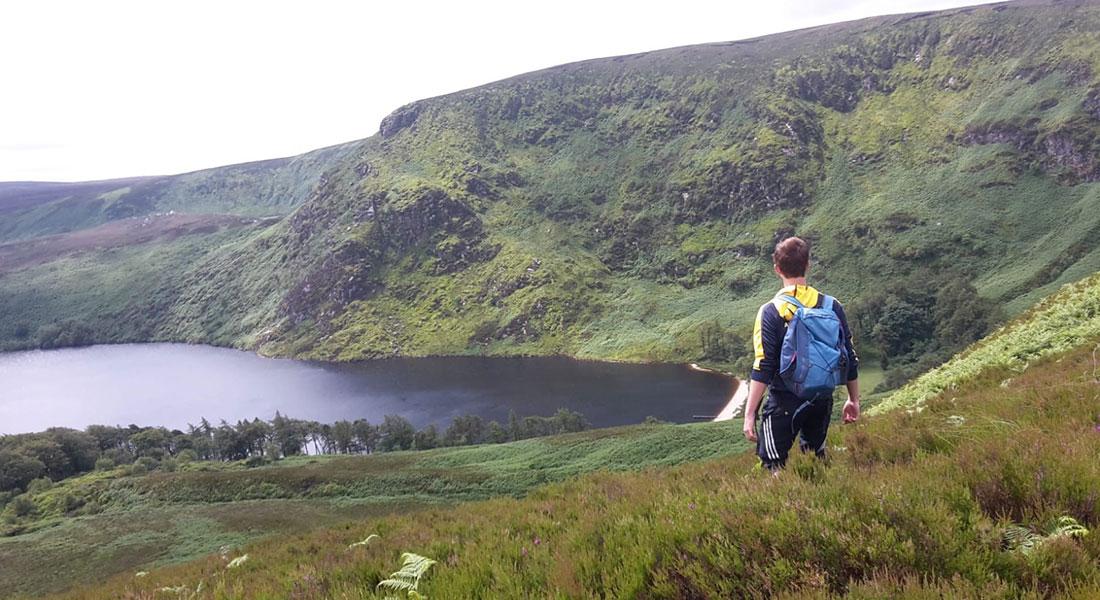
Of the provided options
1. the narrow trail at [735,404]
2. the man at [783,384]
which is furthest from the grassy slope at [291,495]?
the narrow trail at [735,404]

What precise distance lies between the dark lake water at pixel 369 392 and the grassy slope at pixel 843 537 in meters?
89.8

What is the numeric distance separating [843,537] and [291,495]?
43.0 metres

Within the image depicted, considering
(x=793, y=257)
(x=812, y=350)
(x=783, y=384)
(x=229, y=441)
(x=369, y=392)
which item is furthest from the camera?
(x=369, y=392)

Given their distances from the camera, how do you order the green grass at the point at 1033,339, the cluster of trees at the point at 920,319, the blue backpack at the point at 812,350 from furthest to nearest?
the cluster of trees at the point at 920,319, the green grass at the point at 1033,339, the blue backpack at the point at 812,350

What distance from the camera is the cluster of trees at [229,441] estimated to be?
75.6 meters

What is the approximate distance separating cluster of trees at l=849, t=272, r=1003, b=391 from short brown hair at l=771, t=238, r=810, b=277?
99221 mm

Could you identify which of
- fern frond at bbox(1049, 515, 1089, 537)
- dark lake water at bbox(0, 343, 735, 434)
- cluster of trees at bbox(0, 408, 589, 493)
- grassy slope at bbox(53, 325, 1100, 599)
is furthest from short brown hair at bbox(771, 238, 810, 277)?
dark lake water at bbox(0, 343, 735, 434)

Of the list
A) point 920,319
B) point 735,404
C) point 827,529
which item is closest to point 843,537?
point 827,529

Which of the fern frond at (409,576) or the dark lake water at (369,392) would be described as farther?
the dark lake water at (369,392)

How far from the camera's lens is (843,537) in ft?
14.1

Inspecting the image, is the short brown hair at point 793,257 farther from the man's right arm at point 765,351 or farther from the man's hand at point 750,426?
the man's hand at point 750,426

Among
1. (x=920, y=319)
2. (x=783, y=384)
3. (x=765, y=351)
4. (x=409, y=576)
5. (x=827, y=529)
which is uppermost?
(x=765, y=351)

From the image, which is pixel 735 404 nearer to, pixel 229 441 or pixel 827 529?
pixel 229 441

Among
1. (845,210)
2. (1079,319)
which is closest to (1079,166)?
(845,210)
